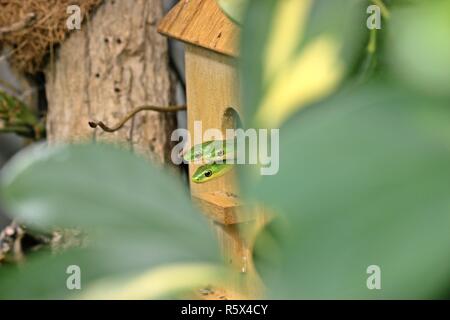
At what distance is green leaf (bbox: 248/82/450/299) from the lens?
8cm

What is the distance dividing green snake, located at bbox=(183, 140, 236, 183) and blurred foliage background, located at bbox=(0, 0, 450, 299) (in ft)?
1.27

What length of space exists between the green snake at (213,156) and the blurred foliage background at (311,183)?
1.27 ft

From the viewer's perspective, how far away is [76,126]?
125 cm

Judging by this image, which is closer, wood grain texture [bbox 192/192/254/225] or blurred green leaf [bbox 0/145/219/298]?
blurred green leaf [bbox 0/145/219/298]

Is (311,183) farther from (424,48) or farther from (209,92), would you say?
(209,92)

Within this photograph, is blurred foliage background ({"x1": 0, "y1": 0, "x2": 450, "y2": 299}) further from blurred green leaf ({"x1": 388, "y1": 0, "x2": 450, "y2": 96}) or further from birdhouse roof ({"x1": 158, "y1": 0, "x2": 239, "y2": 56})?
birdhouse roof ({"x1": 158, "y1": 0, "x2": 239, "y2": 56})

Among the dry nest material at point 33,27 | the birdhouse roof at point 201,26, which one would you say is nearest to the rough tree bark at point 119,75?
the dry nest material at point 33,27

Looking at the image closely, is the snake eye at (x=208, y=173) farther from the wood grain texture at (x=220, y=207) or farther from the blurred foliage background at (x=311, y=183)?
the blurred foliage background at (x=311, y=183)

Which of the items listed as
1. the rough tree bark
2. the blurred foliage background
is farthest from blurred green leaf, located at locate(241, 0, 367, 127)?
the rough tree bark

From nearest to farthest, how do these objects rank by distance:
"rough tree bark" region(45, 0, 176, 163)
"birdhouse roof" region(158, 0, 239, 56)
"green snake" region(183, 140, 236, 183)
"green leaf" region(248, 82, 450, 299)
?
1. "green leaf" region(248, 82, 450, 299)
2. "green snake" region(183, 140, 236, 183)
3. "birdhouse roof" region(158, 0, 239, 56)
4. "rough tree bark" region(45, 0, 176, 163)

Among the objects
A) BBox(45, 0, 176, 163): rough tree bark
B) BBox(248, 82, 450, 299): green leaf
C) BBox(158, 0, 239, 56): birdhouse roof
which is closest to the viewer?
BBox(248, 82, 450, 299): green leaf

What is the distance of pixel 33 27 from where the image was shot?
Answer: 1.28 meters

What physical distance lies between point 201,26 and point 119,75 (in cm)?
45
